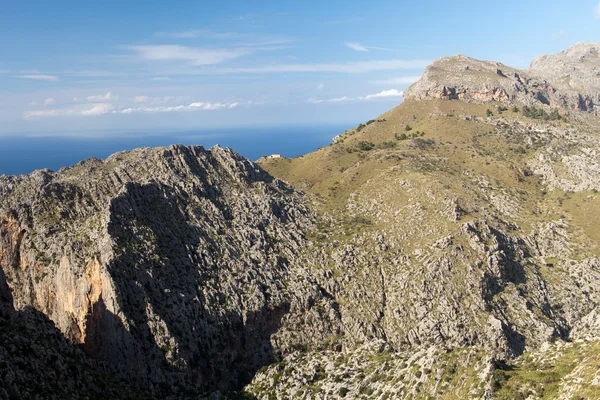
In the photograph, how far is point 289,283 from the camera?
99.8 m

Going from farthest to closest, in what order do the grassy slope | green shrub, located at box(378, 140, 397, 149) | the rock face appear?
1. green shrub, located at box(378, 140, 397, 149)
2. the grassy slope
3. the rock face

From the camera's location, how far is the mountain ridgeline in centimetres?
6288

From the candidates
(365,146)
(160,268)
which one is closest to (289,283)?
(160,268)

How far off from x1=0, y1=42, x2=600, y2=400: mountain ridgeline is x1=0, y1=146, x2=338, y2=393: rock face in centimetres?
36

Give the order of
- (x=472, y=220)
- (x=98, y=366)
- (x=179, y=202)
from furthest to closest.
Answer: (x=472, y=220), (x=179, y=202), (x=98, y=366)

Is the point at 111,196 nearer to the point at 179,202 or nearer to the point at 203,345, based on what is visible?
the point at 179,202

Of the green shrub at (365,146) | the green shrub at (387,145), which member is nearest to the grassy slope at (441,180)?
the green shrub at (387,145)

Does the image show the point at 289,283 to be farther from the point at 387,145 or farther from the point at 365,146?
the point at 387,145

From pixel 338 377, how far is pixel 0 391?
51.4 m

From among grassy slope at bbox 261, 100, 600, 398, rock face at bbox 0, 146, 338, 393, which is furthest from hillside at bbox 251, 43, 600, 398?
rock face at bbox 0, 146, 338, 393

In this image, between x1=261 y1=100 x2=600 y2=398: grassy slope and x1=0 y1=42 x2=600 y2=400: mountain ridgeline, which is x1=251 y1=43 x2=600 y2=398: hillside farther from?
x1=261 y1=100 x2=600 y2=398: grassy slope

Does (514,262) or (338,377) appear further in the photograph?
(514,262)

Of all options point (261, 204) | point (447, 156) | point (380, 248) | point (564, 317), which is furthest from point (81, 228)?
point (447, 156)

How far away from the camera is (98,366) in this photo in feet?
232
